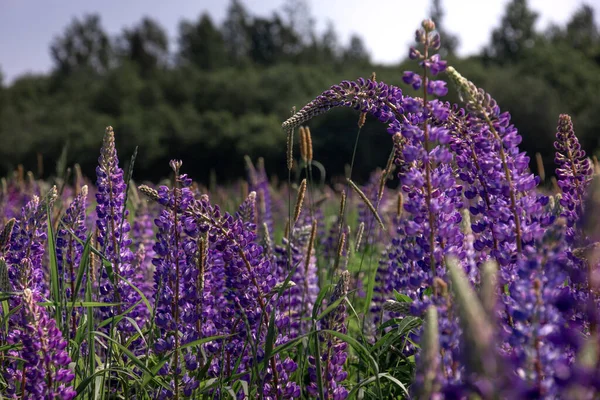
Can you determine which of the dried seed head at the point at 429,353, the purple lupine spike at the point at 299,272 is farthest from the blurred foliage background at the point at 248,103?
→ the dried seed head at the point at 429,353

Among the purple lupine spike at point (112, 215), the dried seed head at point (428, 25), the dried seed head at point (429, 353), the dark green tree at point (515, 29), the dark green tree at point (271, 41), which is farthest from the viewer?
the dark green tree at point (271, 41)

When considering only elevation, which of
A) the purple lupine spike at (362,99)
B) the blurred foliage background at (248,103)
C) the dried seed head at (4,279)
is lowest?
the dried seed head at (4,279)

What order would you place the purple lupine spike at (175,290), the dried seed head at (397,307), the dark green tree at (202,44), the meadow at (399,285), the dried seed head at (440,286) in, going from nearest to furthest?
the meadow at (399,285) < the dried seed head at (440,286) < the dried seed head at (397,307) < the purple lupine spike at (175,290) < the dark green tree at (202,44)

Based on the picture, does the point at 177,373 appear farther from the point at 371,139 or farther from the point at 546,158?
the point at 546,158

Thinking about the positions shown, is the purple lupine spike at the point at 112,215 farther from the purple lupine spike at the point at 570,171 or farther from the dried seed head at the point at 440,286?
the purple lupine spike at the point at 570,171

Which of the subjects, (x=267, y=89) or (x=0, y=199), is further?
(x=267, y=89)

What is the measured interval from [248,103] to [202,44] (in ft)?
83.9

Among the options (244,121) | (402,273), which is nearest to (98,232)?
(402,273)

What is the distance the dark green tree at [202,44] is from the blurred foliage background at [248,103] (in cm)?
20

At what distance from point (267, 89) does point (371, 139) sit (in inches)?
770

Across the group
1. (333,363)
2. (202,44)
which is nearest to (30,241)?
(333,363)

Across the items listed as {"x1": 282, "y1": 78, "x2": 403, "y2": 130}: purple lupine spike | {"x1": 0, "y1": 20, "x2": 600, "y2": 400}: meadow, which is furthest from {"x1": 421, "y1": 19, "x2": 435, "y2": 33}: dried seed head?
{"x1": 282, "y1": 78, "x2": 403, "y2": 130}: purple lupine spike

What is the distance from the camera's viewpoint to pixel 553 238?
4.20 ft

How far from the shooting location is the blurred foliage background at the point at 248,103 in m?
31.6
